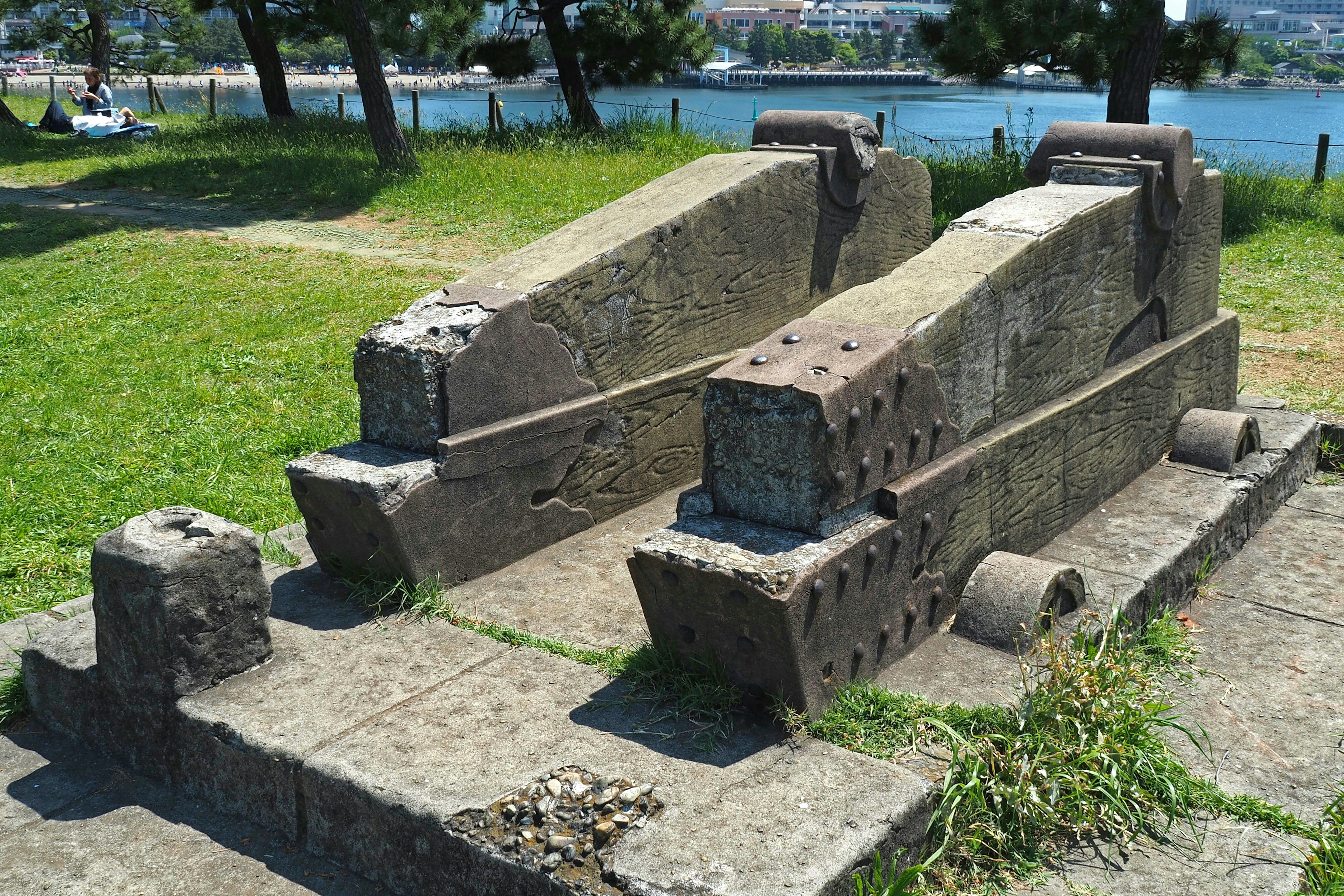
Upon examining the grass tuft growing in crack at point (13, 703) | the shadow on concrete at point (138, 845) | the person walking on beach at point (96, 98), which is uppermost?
the person walking on beach at point (96, 98)

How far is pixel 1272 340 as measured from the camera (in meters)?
7.05

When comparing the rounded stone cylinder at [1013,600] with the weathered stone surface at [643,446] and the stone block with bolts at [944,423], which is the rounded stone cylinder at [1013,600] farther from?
the weathered stone surface at [643,446]

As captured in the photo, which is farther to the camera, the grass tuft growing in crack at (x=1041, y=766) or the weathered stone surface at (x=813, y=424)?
the weathered stone surface at (x=813, y=424)

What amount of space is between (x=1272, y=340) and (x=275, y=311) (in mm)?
6321

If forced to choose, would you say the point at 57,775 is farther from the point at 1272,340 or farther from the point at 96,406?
the point at 1272,340

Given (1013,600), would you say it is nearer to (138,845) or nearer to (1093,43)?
(138,845)

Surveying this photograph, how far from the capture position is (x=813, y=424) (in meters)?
2.76

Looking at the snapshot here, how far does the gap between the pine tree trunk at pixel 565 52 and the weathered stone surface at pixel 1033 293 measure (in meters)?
11.5

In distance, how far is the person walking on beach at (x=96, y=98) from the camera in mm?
18500

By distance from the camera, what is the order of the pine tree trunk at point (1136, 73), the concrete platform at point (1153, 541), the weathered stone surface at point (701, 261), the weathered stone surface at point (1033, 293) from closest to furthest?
the concrete platform at point (1153, 541)
the weathered stone surface at point (1033, 293)
the weathered stone surface at point (701, 261)
the pine tree trunk at point (1136, 73)

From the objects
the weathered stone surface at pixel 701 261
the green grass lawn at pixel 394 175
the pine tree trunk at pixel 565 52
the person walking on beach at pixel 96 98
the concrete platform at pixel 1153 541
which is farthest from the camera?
the person walking on beach at pixel 96 98

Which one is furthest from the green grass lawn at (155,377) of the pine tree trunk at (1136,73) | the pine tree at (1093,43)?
the pine tree trunk at (1136,73)

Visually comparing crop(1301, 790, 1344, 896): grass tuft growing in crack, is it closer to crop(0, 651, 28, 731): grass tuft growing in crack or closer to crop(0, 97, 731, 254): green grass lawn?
crop(0, 651, 28, 731): grass tuft growing in crack

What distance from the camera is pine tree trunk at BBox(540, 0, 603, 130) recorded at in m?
15.1
